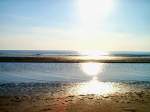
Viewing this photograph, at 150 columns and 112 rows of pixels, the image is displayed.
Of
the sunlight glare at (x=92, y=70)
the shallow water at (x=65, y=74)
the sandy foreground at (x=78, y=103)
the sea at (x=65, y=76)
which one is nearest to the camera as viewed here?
the sandy foreground at (x=78, y=103)

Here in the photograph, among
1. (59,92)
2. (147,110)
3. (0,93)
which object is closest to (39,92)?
(59,92)

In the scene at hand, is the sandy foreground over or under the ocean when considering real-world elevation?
over

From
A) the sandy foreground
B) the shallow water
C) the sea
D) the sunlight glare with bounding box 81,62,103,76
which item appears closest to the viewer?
the sandy foreground

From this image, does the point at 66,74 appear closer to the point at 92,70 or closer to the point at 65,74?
the point at 65,74

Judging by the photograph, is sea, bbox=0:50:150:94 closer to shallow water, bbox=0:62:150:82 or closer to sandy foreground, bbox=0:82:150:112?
shallow water, bbox=0:62:150:82

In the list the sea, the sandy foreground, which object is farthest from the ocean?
the sandy foreground

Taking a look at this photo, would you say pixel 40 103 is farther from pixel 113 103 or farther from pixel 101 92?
pixel 101 92

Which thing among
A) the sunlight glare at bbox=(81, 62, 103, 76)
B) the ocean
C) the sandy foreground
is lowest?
the sunlight glare at bbox=(81, 62, 103, 76)

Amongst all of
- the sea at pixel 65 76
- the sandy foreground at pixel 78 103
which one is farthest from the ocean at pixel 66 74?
the sandy foreground at pixel 78 103

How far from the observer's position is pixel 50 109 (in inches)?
424

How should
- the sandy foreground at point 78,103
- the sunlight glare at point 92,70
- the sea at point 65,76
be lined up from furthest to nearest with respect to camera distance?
1. the sunlight glare at point 92,70
2. the sea at point 65,76
3. the sandy foreground at point 78,103

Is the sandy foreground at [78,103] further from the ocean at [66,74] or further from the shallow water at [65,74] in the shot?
the shallow water at [65,74]

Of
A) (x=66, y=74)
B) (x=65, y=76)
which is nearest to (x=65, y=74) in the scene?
(x=66, y=74)

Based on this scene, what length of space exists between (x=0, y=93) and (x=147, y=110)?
8.11 meters
